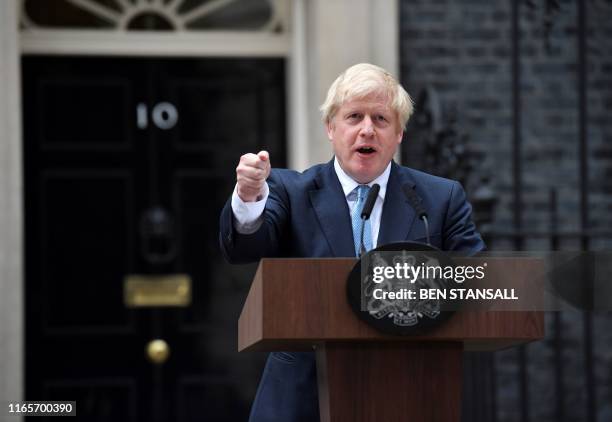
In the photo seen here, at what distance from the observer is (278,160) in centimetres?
767

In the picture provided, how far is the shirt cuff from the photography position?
2.92m

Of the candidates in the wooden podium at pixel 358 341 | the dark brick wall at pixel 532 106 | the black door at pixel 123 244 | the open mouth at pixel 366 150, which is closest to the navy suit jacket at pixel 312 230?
the open mouth at pixel 366 150

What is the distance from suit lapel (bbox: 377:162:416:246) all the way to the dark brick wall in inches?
166

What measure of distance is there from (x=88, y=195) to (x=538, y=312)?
5.15 meters

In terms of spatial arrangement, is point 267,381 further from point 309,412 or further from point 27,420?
point 27,420

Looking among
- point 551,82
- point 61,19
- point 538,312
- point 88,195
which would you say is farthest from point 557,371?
point 538,312

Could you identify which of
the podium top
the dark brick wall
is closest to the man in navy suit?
the podium top

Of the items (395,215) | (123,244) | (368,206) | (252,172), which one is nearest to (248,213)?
(252,172)

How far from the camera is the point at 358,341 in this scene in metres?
2.64

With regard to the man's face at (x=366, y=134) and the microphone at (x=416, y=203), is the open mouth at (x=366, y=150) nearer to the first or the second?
the man's face at (x=366, y=134)

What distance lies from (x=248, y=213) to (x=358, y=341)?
47 centimetres

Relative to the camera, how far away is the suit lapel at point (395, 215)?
10.0 ft

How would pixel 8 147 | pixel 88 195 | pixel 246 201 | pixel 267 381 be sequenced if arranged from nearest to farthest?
pixel 246 201 < pixel 267 381 < pixel 8 147 < pixel 88 195

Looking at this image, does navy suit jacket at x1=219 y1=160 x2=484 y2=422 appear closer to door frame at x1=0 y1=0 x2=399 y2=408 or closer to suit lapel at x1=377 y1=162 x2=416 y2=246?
suit lapel at x1=377 y1=162 x2=416 y2=246
